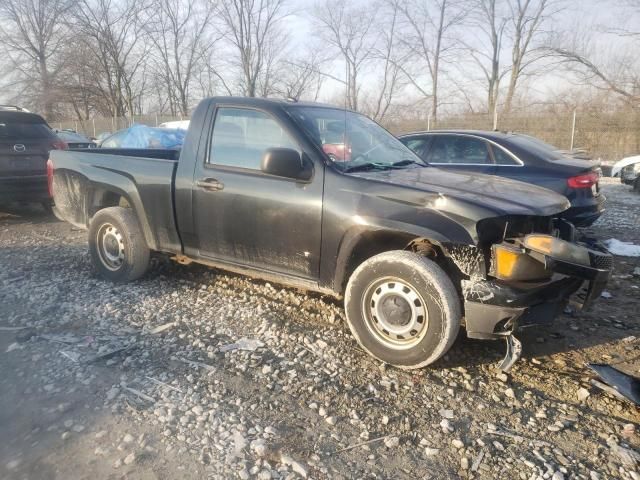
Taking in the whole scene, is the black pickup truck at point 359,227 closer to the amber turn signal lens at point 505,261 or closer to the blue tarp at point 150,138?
the amber turn signal lens at point 505,261

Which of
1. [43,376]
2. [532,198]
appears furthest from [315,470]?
[532,198]

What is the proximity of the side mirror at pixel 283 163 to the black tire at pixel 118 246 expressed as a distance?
1881 mm

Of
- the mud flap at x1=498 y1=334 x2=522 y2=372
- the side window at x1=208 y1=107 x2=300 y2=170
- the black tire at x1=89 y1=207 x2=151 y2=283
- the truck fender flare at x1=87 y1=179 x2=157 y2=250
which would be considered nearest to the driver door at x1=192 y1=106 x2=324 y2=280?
the side window at x1=208 y1=107 x2=300 y2=170

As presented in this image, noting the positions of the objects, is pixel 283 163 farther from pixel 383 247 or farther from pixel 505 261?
pixel 505 261

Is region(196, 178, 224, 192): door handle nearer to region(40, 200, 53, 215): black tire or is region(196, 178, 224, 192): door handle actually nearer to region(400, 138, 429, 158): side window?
A: region(400, 138, 429, 158): side window

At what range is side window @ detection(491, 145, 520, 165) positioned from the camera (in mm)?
6199

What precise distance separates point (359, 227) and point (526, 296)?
3.70ft

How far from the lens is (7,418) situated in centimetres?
248

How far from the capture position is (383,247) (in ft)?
11.0

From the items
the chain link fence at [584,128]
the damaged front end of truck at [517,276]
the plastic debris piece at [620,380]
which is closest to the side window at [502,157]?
the damaged front end of truck at [517,276]

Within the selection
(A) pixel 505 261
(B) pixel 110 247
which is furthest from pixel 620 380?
(B) pixel 110 247

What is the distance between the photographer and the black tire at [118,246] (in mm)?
4496

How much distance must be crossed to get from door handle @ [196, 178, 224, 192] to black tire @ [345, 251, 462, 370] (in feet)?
4.55

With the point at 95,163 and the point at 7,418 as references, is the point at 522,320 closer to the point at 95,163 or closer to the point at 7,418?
the point at 7,418
